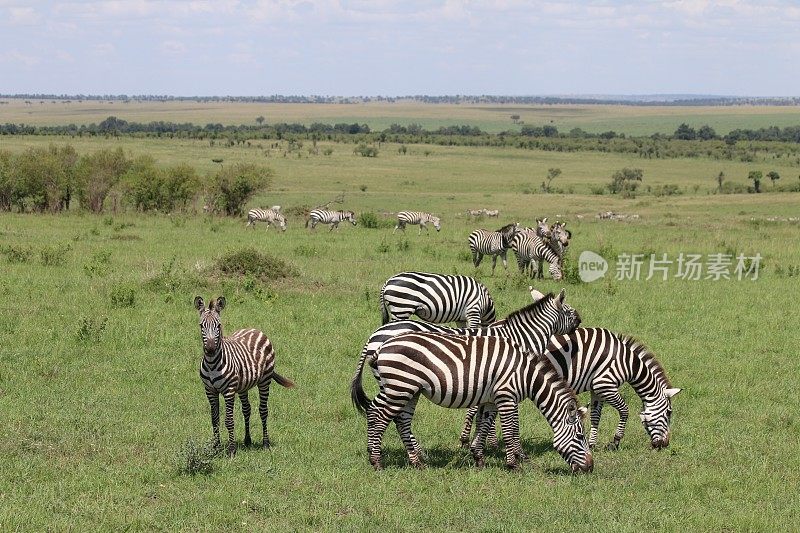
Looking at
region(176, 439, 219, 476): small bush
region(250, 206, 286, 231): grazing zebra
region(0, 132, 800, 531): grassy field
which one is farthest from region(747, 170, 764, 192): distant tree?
region(176, 439, 219, 476): small bush

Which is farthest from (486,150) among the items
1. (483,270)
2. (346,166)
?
(483,270)

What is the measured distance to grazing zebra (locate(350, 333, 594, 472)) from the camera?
909 centimetres

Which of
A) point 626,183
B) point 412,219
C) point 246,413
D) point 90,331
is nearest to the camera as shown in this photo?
point 246,413

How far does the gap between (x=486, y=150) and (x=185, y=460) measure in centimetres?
10304

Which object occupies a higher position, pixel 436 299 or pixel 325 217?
pixel 436 299

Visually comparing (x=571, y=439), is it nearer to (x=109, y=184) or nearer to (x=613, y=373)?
(x=613, y=373)

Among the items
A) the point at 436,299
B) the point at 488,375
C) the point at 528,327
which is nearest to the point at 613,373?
the point at 528,327

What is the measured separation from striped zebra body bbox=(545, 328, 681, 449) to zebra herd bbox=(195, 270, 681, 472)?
11 millimetres

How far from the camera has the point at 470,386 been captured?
30.0ft

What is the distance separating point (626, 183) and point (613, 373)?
58946 mm

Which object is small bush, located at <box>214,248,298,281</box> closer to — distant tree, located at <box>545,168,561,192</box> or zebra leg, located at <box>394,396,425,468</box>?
zebra leg, located at <box>394,396,425,468</box>

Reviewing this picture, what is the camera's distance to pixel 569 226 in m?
37.3

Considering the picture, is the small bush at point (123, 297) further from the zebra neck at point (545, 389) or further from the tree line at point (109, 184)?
the tree line at point (109, 184)

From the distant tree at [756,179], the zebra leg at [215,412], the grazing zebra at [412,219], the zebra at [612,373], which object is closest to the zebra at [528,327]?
the zebra at [612,373]
